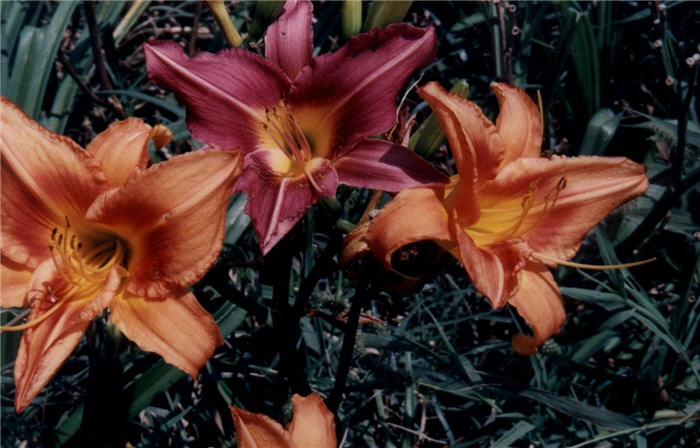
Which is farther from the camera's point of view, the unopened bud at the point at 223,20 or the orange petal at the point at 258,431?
the unopened bud at the point at 223,20

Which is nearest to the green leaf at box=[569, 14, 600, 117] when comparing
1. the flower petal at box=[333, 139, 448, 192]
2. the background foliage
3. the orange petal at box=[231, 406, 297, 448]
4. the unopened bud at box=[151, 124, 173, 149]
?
the background foliage

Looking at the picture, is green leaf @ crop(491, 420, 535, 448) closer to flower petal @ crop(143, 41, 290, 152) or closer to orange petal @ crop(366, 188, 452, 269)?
orange petal @ crop(366, 188, 452, 269)

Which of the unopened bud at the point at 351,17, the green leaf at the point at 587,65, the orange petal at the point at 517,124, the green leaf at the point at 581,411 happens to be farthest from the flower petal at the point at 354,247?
the green leaf at the point at 587,65

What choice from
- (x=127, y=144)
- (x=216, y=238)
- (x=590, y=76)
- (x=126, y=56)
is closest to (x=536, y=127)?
(x=216, y=238)

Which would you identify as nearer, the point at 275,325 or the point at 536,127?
the point at 536,127

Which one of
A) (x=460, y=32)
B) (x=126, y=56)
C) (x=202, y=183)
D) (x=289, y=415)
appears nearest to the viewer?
(x=202, y=183)

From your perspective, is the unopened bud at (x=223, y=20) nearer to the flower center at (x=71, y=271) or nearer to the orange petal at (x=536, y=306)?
the flower center at (x=71, y=271)

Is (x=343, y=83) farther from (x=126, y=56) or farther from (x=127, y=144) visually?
(x=126, y=56)
